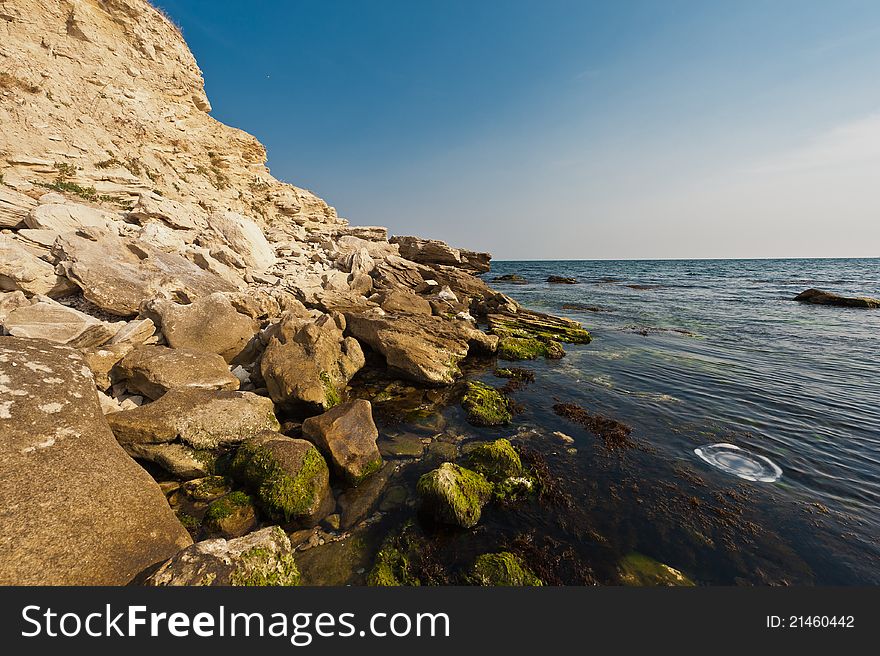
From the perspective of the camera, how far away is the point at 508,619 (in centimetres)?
360

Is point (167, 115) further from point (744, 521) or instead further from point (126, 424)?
point (744, 521)

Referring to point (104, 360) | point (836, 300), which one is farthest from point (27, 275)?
point (836, 300)

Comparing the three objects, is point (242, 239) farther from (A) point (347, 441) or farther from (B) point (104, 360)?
(A) point (347, 441)

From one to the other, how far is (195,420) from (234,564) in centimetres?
415

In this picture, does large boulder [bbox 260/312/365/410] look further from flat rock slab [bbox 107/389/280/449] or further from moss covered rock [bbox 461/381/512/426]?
moss covered rock [bbox 461/381/512/426]

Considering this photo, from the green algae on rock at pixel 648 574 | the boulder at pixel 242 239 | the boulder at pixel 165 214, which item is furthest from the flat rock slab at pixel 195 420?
the boulder at pixel 165 214

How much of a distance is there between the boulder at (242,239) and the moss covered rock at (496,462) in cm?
1822

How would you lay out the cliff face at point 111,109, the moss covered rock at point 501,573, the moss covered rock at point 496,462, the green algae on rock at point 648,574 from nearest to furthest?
the moss covered rock at point 501,573 → the green algae on rock at point 648,574 → the moss covered rock at point 496,462 → the cliff face at point 111,109

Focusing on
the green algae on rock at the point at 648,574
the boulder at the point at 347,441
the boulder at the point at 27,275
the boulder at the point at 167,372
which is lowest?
the green algae on rock at the point at 648,574

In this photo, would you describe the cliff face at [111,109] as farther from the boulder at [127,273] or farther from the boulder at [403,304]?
the boulder at [403,304]

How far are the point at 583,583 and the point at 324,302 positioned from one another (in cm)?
1553

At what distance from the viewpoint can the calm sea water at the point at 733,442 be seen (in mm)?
5595

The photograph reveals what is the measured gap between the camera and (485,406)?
10398mm

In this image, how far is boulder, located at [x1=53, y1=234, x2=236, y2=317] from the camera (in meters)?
10.5
